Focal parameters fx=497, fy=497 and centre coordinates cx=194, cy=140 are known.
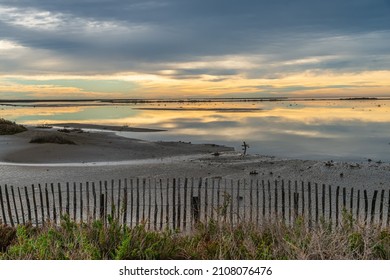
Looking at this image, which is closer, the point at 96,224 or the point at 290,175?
the point at 96,224

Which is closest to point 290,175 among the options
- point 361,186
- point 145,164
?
point 361,186

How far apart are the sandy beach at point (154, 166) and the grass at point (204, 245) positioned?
9423 mm

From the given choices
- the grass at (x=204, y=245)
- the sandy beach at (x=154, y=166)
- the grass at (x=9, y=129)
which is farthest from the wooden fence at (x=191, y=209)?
the grass at (x=9, y=129)

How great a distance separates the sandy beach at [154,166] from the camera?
17.6 m

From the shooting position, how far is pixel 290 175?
18.0m

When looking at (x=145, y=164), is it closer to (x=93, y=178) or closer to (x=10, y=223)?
(x=93, y=178)

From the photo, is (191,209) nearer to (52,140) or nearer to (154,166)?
(154,166)

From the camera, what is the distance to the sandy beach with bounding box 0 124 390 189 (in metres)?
17.6

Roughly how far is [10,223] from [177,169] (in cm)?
883

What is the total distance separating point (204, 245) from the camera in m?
7.39

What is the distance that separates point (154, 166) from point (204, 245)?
12821mm

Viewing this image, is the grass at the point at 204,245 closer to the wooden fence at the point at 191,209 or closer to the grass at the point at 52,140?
the wooden fence at the point at 191,209

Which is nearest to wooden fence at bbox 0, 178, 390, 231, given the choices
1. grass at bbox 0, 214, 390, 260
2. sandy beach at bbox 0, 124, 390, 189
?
grass at bbox 0, 214, 390, 260

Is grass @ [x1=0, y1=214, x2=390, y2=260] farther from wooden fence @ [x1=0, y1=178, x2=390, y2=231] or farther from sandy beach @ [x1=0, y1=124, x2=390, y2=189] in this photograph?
sandy beach @ [x1=0, y1=124, x2=390, y2=189]
